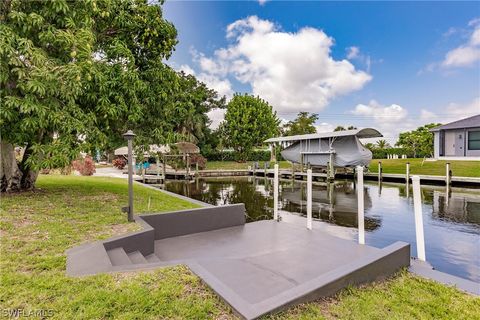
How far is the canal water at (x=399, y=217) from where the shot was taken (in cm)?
499

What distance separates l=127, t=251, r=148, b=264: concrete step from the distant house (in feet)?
75.2

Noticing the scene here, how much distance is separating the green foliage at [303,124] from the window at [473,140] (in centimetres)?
1759

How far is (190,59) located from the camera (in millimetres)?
19766

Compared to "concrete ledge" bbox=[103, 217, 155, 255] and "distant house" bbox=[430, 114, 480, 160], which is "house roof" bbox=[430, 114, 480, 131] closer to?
"distant house" bbox=[430, 114, 480, 160]

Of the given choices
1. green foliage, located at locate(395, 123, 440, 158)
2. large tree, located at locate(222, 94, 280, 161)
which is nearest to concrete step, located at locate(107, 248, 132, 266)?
large tree, located at locate(222, 94, 280, 161)

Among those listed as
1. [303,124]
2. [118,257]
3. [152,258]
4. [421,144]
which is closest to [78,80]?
[118,257]

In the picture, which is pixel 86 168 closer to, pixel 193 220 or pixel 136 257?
pixel 193 220

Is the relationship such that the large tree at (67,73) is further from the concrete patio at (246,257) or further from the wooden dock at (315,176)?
the wooden dock at (315,176)

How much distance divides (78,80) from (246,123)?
24.8 m

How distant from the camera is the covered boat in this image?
16.6 m

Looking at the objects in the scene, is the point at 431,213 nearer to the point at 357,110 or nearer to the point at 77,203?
the point at 77,203

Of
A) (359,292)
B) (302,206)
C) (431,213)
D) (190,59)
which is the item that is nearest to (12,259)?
(359,292)

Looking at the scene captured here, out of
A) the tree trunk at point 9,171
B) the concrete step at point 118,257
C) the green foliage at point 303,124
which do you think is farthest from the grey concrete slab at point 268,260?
the green foliage at point 303,124

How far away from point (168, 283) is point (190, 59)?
19499 mm
